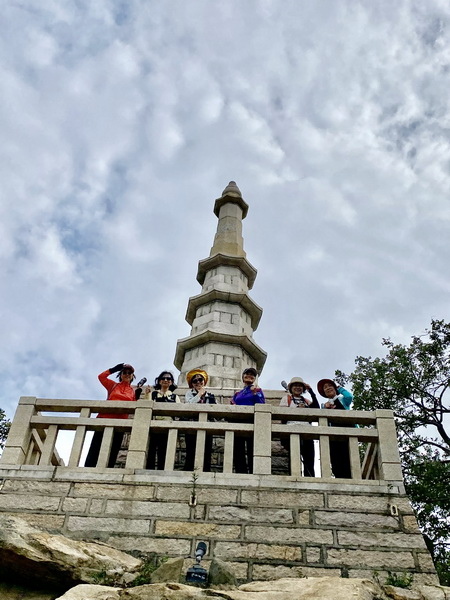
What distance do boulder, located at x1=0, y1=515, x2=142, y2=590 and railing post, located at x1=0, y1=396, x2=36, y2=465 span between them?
5.20ft

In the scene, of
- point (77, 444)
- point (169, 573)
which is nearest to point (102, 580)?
point (169, 573)

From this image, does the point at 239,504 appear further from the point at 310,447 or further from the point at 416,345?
the point at 416,345

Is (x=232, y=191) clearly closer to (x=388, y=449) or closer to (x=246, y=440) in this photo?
(x=246, y=440)

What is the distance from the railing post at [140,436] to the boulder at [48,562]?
154 cm

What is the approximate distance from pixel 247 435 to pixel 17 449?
310 cm

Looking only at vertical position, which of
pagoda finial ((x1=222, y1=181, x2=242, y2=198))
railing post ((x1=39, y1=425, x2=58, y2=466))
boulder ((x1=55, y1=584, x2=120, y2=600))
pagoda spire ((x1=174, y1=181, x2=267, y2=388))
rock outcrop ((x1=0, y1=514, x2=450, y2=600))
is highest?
pagoda finial ((x1=222, y1=181, x2=242, y2=198))

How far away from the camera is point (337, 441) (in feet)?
26.1

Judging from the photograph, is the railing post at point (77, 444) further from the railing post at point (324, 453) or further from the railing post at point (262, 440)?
the railing post at point (324, 453)

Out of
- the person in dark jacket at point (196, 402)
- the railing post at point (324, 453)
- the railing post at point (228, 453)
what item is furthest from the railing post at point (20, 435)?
the railing post at point (324, 453)

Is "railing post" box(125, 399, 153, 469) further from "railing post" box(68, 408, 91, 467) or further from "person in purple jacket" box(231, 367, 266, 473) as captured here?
"person in purple jacket" box(231, 367, 266, 473)

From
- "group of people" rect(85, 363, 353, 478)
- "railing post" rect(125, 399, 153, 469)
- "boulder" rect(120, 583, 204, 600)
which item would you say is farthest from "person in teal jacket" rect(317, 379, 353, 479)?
"boulder" rect(120, 583, 204, 600)

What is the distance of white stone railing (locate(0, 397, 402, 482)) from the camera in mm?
7602

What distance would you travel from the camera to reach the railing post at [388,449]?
7.38m

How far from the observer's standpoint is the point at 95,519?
23.2 feet
